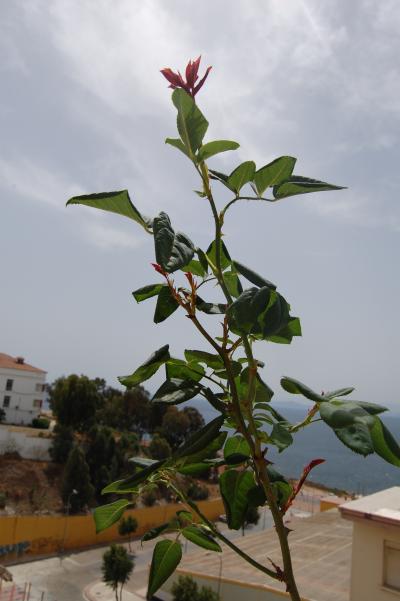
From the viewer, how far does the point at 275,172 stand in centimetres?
92

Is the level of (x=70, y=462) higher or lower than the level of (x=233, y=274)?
lower

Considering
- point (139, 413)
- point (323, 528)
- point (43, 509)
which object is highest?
point (139, 413)

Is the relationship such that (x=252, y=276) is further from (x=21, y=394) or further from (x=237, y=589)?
(x=21, y=394)

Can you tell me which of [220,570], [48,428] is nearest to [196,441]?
[220,570]

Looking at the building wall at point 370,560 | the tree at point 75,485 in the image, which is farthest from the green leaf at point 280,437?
the tree at point 75,485

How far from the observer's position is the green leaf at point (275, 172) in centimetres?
91

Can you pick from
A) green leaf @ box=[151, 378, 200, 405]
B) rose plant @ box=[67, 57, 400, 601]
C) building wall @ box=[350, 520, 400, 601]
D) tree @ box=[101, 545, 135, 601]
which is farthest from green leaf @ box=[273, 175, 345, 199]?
tree @ box=[101, 545, 135, 601]

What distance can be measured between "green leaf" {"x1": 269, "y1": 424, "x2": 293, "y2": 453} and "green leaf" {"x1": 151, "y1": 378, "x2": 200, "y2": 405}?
166 mm

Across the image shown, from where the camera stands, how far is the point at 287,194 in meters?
0.93

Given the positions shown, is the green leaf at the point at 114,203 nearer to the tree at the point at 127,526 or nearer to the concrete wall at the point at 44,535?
the concrete wall at the point at 44,535

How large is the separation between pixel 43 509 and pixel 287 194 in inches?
879

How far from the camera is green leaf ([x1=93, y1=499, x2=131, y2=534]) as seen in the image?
101 cm

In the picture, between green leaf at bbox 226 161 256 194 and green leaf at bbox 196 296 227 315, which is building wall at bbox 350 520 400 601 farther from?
green leaf at bbox 226 161 256 194

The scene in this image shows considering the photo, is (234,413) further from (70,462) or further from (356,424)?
(70,462)
